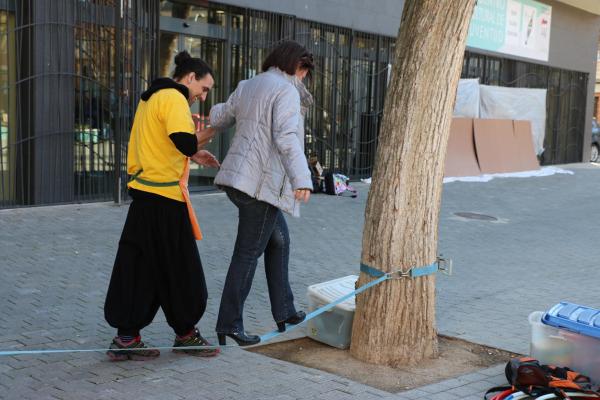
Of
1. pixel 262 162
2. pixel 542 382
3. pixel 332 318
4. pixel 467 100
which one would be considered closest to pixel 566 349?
pixel 542 382

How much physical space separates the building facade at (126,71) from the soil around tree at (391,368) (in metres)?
6.03

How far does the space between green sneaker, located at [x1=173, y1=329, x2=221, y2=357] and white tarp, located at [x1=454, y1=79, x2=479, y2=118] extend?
1418cm

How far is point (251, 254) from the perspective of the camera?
4652 mm

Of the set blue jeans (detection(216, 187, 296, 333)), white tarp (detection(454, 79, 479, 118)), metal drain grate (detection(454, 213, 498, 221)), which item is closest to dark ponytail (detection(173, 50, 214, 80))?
blue jeans (detection(216, 187, 296, 333))

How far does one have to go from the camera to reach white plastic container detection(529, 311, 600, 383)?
4.37 meters

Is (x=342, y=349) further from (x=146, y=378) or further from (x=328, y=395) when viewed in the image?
(x=146, y=378)

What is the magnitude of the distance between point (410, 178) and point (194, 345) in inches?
64.1

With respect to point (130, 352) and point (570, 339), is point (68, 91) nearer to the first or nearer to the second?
point (130, 352)

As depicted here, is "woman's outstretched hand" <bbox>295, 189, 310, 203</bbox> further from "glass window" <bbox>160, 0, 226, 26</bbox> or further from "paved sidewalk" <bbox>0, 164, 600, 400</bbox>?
"glass window" <bbox>160, 0, 226, 26</bbox>

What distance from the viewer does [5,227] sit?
28.5 ft

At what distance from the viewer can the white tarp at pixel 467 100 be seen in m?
Result: 18.1

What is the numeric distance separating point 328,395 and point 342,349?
0.85 m

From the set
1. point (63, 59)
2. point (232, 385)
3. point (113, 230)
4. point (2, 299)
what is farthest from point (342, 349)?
point (63, 59)

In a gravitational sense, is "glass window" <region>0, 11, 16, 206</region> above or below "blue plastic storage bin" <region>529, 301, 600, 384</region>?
above
